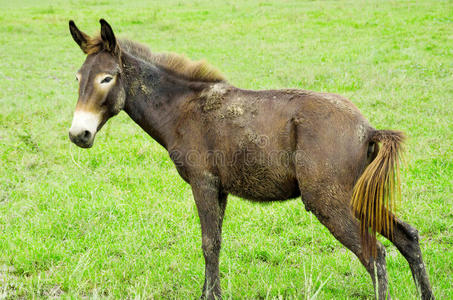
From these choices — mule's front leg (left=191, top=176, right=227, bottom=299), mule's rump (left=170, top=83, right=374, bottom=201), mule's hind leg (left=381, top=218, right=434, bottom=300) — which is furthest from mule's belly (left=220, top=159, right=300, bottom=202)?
mule's hind leg (left=381, top=218, right=434, bottom=300)

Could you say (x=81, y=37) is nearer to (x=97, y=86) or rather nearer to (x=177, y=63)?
(x=97, y=86)

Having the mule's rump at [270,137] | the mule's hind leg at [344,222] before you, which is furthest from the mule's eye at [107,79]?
the mule's hind leg at [344,222]

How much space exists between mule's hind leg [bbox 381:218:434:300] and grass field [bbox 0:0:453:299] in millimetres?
187

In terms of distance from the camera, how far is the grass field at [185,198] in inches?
169

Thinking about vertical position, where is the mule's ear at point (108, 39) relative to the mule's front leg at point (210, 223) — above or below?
above

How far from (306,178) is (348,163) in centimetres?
35

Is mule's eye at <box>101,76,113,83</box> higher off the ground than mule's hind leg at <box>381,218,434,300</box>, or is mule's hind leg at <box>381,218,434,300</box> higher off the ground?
mule's eye at <box>101,76,113,83</box>

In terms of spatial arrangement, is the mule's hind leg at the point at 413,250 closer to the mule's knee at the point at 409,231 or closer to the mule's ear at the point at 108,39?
the mule's knee at the point at 409,231

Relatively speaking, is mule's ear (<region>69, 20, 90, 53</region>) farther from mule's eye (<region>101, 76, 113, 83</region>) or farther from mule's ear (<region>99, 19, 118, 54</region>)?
mule's eye (<region>101, 76, 113, 83</region>)

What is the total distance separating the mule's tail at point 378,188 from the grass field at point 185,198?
47cm

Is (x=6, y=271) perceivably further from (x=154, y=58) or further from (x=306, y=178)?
(x=306, y=178)

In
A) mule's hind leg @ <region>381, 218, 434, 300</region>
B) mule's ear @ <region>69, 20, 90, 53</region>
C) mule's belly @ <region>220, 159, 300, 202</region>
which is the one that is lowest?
mule's hind leg @ <region>381, 218, 434, 300</region>

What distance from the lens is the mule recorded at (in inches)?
137

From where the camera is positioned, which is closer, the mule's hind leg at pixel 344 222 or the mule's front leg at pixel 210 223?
the mule's hind leg at pixel 344 222
